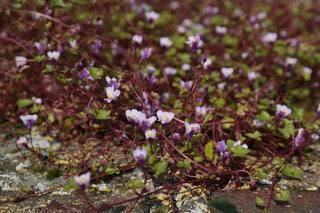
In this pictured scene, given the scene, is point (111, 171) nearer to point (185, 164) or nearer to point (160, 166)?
point (160, 166)

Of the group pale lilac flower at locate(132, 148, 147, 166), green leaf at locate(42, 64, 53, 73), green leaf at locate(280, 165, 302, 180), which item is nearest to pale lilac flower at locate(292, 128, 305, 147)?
green leaf at locate(280, 165, 302, 180)

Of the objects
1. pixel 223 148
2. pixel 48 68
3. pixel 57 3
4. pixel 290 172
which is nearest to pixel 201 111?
pixel 223 148

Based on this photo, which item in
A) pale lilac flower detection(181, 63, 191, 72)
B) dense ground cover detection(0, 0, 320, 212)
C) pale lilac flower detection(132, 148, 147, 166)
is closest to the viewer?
pale lilac flower detection(132, 148, 147, 166)

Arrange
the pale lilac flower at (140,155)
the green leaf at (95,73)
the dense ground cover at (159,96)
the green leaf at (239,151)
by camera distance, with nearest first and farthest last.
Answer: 1. the pale lilac flower at (140,155)
2. the green leaf at (239,151)
3. the dense ground cover at (159,96)
4. the green leaf at (95,73)

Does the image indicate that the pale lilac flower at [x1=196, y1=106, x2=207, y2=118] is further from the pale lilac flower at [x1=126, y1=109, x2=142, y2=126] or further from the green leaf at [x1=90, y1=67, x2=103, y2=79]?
the green leaf at [x1=90, y1=67, x2=103, y2=79]

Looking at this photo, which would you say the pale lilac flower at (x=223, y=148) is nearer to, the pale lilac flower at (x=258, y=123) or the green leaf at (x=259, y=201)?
the green leaf at (x=259, y=201)

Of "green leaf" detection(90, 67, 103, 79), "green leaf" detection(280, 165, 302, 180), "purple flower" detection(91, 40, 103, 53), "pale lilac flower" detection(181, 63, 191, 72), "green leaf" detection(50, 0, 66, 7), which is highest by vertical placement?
"green leaf" detection(50, 0, 66, 7)

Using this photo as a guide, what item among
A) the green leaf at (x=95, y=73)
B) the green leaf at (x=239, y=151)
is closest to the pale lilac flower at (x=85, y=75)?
the green leaf at (x=95, y=73)

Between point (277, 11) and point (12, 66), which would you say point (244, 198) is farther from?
point (277, 11)

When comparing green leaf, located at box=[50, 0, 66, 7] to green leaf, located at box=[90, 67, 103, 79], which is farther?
green leaf, located at box=[50, 0, 66, 7]

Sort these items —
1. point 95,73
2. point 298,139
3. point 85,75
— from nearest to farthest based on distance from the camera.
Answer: point 298,139
point 95,73
point 85,75
